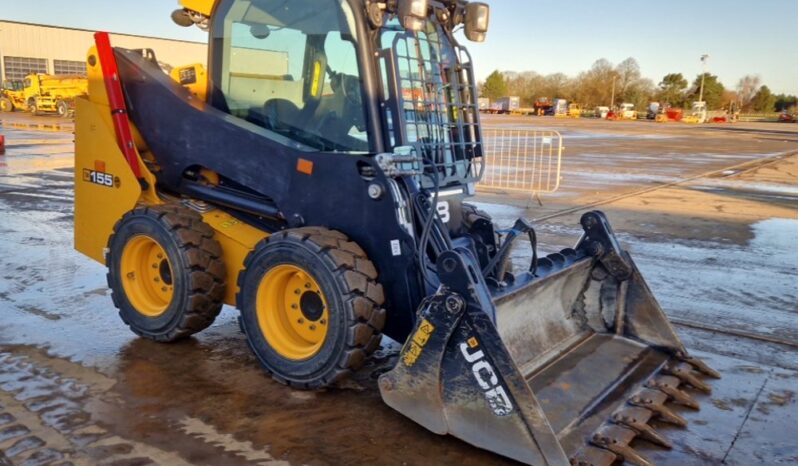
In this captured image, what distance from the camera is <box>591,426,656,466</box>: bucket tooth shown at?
10.9 feet

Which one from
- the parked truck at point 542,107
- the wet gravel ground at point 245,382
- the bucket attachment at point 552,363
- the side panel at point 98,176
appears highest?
the parked truck at point 542,107

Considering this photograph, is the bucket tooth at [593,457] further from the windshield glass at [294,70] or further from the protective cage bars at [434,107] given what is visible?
the windshield glass at [294,70]

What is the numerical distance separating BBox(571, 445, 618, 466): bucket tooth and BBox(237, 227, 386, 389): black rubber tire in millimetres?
1239

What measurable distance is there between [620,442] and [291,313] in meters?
2.00

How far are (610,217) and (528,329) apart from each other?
7008mm

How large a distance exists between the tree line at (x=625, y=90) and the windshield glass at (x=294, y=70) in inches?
3763

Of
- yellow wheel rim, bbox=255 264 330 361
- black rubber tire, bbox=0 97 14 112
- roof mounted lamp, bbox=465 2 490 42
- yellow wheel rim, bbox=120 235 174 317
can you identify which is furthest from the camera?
black rubber tire, bbox=0 97 14 112

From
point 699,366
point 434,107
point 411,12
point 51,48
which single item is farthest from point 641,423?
point 51,48

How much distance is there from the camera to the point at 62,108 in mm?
38906

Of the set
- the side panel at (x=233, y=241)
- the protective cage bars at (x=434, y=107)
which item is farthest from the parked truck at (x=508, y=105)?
the side panel at (x=233, y=241)

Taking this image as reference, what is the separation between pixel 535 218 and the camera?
34.1ft

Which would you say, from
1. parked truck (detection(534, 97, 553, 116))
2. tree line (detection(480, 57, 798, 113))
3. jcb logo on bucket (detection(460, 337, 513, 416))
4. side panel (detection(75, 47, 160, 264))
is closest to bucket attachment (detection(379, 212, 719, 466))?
jcb logo on bucket (detection(460, 337, 513, 416))

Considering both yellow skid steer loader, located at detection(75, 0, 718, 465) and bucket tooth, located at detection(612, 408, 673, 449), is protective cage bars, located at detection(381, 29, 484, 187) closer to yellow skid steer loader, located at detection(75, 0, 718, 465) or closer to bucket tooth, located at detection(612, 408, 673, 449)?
yellow skid steer loader, located at detection(75, 0, 718, 465)

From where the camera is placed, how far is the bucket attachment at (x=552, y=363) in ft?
10.8
